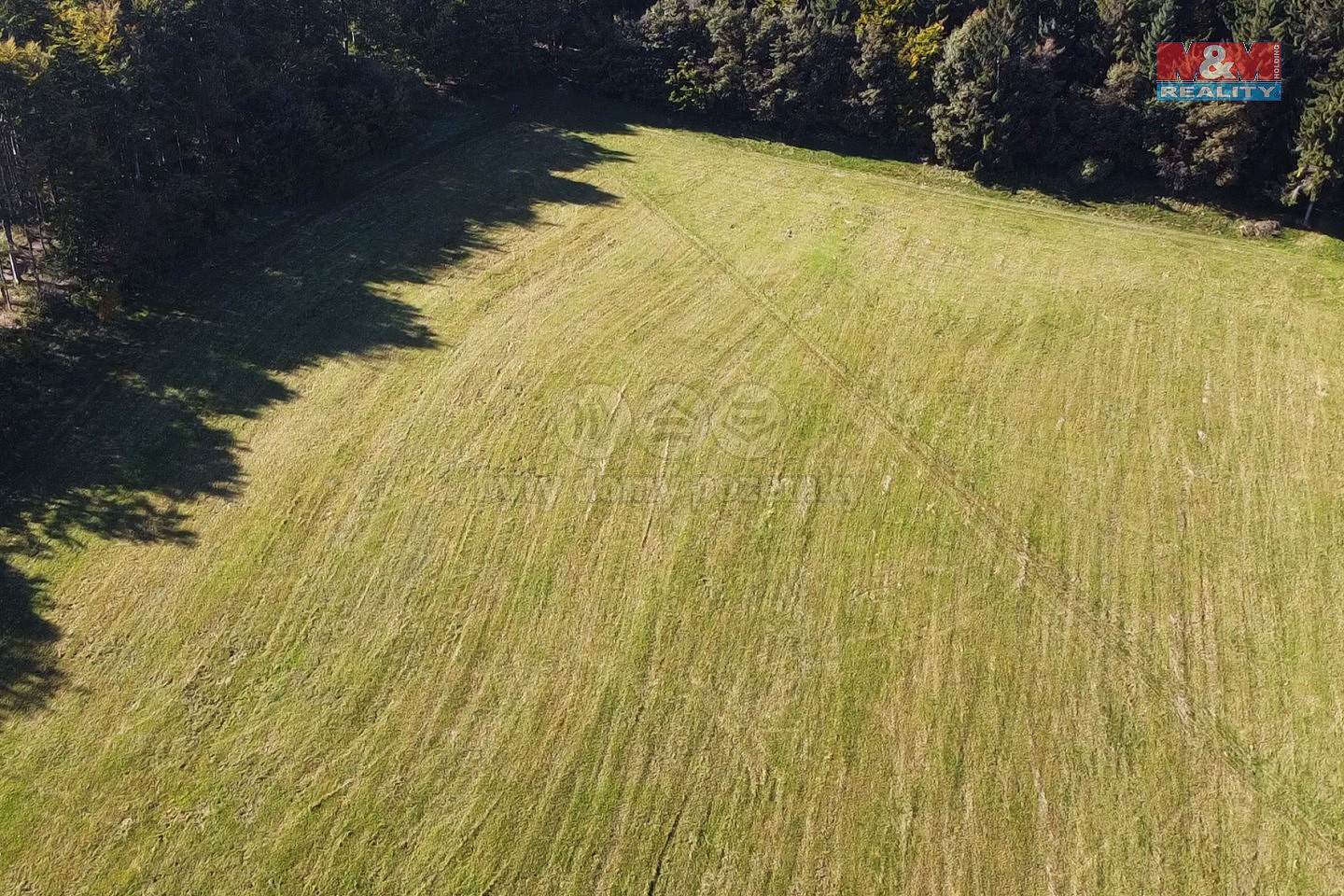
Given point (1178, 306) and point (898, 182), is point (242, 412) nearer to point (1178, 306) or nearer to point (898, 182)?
point (898, 182)

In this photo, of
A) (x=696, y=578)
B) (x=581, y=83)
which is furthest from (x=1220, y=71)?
(x=696, y=578)

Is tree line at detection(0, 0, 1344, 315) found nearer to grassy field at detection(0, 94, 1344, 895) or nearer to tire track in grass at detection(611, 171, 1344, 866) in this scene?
grassy field at detection(0, 94, 1344, 895)

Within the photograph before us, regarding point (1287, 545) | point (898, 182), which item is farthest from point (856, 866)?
point (898, 182)

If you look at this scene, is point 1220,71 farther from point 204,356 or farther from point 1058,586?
point 204,356

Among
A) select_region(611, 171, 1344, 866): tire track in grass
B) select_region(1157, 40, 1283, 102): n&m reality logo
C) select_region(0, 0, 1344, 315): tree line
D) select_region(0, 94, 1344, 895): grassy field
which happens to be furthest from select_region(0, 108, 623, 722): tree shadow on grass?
select_region(1157, 40, 1283, 102): n&m reality logo

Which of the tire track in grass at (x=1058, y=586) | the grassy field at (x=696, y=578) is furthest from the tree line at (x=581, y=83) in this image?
the tire track in grass at (x=1058, y=586)

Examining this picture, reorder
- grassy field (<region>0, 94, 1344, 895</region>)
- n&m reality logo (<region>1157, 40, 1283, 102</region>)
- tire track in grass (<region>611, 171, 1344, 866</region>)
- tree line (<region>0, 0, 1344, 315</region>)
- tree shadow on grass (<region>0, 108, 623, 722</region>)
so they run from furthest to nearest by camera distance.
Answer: n&m reality logo (<region>1157, 40, 1283, 102</region>) → tree line (<region>0, 0, 1344, 315</region>) → tree shadow on grass (<region>0, 108, 623, 722</region>) → tire track in grass (<region>611, 171, 1344, 866</region>) → grassy field (<region>0, 94, 1344, 895</region>)
